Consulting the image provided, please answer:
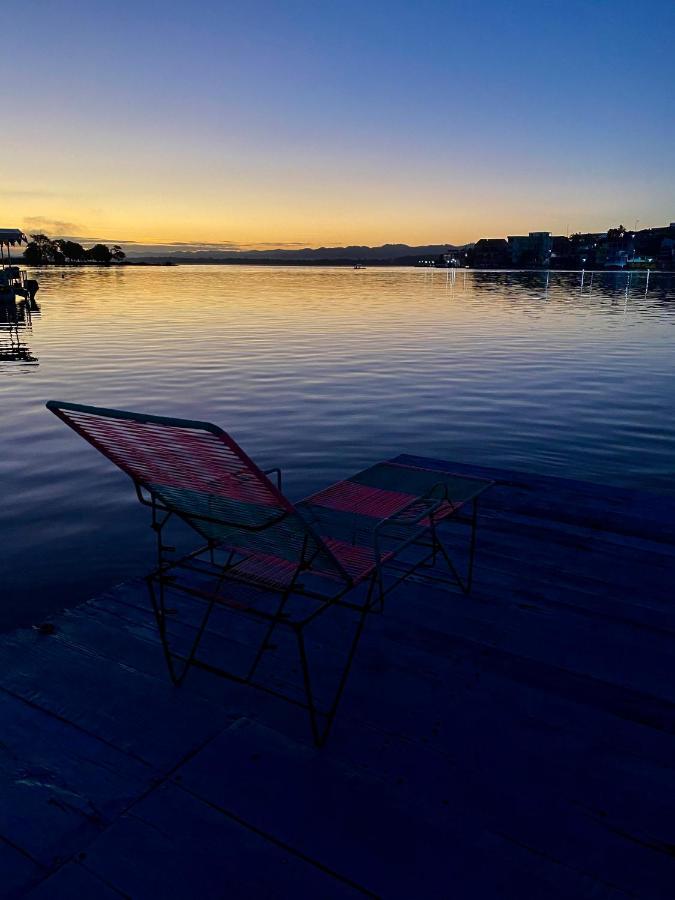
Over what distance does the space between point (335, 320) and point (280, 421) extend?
24.1 metres

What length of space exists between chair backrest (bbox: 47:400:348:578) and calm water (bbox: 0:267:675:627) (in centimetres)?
371

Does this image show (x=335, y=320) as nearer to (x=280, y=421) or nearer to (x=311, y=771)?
(x=280, y=421)

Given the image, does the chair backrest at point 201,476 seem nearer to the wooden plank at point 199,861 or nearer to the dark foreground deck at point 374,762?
the dark foreground deck at point 374,762

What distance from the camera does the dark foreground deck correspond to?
2174mm

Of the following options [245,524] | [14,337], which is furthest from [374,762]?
[14,337]

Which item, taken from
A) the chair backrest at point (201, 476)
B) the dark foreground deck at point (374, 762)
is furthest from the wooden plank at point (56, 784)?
the chair backrest at point (201, 476)

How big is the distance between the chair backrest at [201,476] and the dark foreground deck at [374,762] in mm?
804

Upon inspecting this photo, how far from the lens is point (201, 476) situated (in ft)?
9.33

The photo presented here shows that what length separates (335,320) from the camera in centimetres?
3662

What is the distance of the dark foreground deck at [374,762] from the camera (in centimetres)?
217

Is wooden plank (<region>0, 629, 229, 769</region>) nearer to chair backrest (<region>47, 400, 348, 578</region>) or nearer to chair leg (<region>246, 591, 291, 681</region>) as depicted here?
chair leg (<region>246, 591, 291, 681</region>)

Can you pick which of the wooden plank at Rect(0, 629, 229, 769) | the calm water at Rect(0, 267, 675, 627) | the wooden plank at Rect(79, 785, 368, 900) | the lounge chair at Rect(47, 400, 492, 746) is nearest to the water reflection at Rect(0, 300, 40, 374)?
the calm water at Rect(0, 267, 675, 627)

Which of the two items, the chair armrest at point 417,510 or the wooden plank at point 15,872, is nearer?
the wooden plank at point 15,872

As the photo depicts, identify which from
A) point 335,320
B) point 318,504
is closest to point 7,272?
point 335,320
